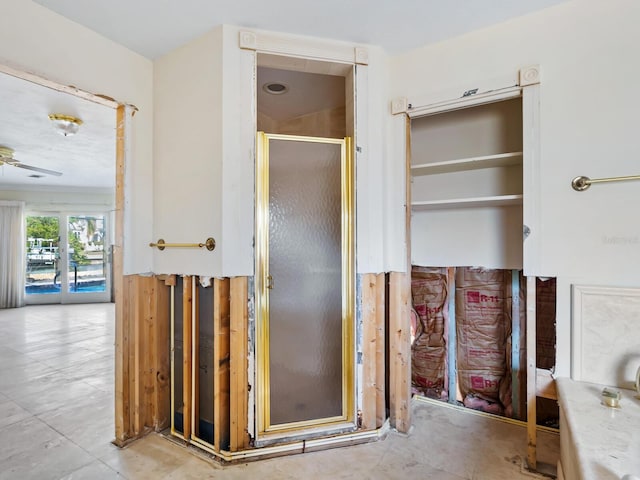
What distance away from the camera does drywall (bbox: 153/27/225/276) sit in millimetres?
1979

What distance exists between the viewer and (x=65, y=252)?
277 inches

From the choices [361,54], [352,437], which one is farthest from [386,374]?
[361,54]

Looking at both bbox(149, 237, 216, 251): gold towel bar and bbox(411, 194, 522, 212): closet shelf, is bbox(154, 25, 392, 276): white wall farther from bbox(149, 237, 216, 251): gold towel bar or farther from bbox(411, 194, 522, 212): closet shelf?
bbox(411, 194, 522, 212): closet shelf

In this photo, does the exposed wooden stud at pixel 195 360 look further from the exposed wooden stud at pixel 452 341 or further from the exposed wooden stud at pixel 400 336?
the exposed wooden stud at pixel 452 341

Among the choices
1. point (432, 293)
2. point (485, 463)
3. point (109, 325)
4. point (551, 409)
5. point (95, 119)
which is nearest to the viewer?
point (485, 463)

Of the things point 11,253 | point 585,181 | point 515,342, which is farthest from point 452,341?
point 11,253

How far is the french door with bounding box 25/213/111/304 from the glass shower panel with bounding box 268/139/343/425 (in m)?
6.77

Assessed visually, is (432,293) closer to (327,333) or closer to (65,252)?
(327,333)

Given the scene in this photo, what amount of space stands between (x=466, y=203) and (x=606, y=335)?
108cm

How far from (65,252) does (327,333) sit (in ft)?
24.1

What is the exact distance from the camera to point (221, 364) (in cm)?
196

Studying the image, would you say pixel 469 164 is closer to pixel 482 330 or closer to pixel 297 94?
pixel 482 330

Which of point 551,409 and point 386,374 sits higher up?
point 386,374

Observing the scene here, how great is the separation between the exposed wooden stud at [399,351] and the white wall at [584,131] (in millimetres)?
830
